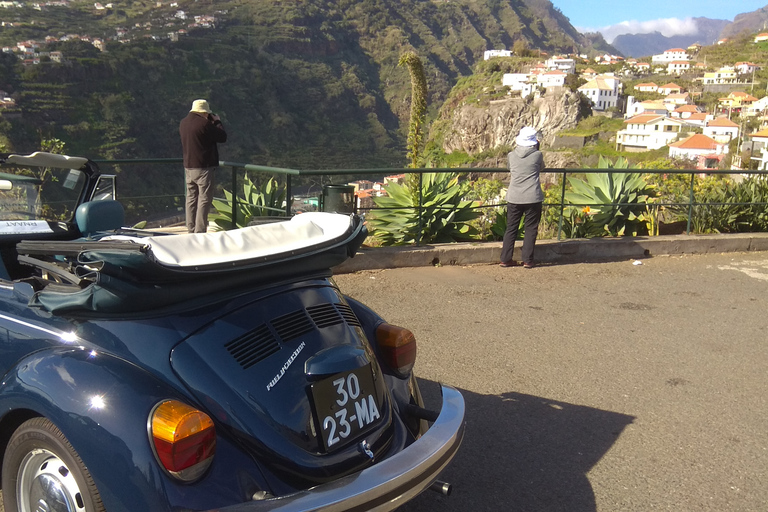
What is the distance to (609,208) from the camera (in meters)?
10.0

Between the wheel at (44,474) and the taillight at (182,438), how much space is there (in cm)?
29

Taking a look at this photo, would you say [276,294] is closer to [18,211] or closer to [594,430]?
[18,211]

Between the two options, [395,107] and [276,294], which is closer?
[276,294]

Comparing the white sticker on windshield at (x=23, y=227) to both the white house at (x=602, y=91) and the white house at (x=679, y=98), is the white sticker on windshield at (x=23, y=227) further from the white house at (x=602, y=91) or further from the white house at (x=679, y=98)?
the white house at (x=679, y=98)

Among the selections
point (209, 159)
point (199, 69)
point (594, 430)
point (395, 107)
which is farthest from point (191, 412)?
point (199, 69)

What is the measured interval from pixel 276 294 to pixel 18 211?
1945 mm

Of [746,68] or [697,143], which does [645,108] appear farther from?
[697,143]

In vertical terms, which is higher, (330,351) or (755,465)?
(330,351)

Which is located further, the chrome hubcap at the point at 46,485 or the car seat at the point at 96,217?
the car seat at the point at 96,217

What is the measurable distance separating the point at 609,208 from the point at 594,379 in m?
5.75

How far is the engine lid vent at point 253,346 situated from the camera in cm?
244

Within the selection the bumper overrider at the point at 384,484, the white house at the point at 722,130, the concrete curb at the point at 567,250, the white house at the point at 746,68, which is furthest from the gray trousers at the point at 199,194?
the white house at the point at 746,68

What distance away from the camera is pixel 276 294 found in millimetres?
2707

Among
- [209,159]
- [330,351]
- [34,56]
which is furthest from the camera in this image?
[34,56]
